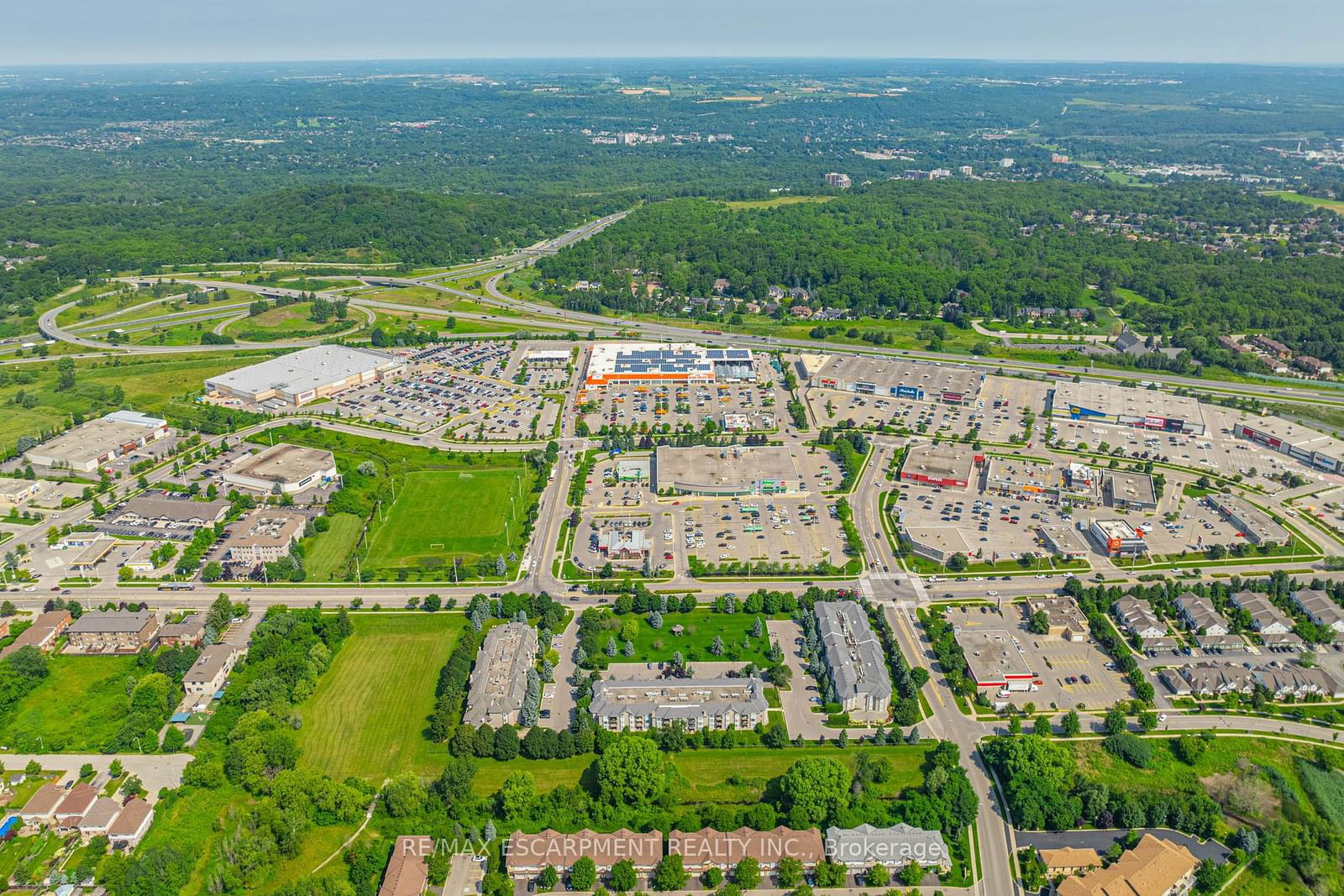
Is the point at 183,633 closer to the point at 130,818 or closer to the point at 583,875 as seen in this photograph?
the point at 130,818

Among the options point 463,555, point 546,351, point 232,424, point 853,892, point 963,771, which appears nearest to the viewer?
point 853,892

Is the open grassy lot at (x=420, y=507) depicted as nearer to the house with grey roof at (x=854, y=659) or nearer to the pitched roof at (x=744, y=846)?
the house with grey roof at (x=854, y=659)

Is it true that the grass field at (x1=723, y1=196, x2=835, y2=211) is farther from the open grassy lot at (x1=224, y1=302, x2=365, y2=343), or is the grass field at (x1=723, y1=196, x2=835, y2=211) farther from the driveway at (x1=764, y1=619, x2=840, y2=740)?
the driveway at (x1=764, y1=619, x2=840, y2=740)

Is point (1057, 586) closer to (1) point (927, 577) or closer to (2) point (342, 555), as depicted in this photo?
(1) point (927, 577)

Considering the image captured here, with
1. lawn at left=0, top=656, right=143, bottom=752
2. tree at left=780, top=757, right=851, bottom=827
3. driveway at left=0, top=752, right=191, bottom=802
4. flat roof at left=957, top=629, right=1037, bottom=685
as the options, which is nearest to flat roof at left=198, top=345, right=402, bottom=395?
lawn at left=0, top=656, right=143, bottom=752

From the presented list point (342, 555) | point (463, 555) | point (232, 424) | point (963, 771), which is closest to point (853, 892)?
point (963, 771)

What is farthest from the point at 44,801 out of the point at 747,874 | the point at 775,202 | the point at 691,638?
the point at 775,202
